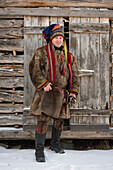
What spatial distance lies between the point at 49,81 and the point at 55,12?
189 centimetres

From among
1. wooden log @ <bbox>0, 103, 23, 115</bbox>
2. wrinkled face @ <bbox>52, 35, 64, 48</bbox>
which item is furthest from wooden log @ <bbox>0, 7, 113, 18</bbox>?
wooden log @ <bbox>0, 103, 23, 115</bbox>

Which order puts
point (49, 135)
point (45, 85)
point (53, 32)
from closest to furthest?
point (45, 85), point (53, 32), point (49, 135)

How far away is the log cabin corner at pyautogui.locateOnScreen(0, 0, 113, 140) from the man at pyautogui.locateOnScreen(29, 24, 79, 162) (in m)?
1.03

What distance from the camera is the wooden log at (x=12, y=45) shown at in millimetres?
4215

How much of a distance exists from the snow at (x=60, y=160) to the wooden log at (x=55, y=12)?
115 inches

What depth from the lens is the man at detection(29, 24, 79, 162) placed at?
3.00 metres

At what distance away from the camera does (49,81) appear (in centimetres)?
309

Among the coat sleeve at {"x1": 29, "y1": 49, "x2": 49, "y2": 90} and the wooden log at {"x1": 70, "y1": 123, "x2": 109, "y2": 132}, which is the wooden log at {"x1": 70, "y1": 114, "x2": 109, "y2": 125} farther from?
the coat sleeve at {"x1": 29, "y1": 49, "x2": 49, "y2": 90}

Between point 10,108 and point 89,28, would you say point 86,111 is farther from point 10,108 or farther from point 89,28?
point 89,28

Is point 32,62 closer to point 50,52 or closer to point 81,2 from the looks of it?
point 50,52

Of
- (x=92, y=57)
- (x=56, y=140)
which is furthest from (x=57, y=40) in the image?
(x=56, y=140)

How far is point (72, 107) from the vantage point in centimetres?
419

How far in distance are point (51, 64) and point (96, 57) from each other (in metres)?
1.57

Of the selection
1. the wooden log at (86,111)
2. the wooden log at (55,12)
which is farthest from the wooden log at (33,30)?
the wooden log at (86,111)
